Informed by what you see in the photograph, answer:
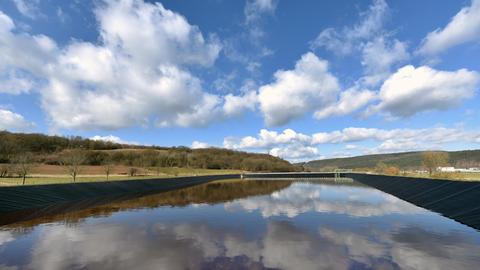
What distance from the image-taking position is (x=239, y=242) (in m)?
18.2

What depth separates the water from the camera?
14133 mm

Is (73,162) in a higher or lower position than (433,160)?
lower

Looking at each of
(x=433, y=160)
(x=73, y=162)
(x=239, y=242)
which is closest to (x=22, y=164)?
(x=73, y=162)

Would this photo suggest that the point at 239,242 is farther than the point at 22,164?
No

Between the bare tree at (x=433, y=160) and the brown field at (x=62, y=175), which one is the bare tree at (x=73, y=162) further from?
the bare tree at (x=433, y=160)

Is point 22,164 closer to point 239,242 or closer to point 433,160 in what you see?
point 239,242

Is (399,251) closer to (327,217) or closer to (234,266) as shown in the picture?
(234,266)

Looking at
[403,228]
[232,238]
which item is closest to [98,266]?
[232,238]

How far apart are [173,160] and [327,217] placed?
6007 inches

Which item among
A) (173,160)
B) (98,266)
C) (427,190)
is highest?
(173,160)

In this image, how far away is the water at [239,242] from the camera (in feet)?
46.4

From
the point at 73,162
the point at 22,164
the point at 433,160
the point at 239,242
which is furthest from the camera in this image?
the point at 433,160

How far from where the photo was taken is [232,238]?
1927 cm

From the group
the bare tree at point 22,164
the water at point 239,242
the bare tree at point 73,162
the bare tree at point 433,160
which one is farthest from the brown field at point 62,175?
the bare tree at point 433,160
